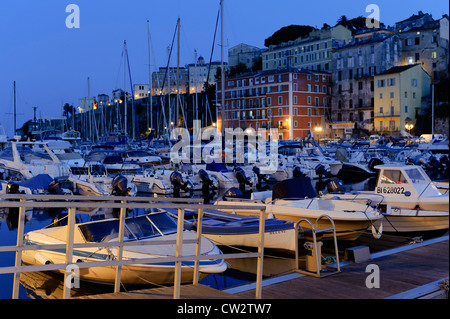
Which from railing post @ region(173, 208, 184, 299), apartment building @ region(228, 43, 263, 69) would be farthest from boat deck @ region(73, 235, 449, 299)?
apartment building @ region(228, 43, 263, 69)

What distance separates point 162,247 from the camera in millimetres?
10969

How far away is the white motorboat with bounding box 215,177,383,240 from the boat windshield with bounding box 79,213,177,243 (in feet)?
14.2

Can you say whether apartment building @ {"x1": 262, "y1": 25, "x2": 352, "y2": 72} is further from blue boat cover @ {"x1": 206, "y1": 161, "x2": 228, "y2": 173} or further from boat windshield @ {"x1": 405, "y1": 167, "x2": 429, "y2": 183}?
boat windshield @ {"x1": 405, "y1": 167, "x2": 429, "y2": 183}

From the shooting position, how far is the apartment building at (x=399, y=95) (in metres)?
78.4

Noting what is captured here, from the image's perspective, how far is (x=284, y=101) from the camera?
88.1 metres

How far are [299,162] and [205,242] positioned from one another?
30591mm

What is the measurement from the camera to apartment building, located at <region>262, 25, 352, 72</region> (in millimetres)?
96812

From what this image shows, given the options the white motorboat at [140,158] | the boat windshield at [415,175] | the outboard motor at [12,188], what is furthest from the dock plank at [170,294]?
the white motorboat at [140,158]

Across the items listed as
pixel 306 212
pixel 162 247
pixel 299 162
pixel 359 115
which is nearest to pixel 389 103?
pixel 359 115

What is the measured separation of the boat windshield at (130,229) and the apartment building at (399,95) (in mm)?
72142

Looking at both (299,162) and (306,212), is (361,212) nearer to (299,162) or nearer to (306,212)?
(306,212)

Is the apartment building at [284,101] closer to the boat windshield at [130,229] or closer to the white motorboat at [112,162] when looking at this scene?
the white motorboat at [112,162]

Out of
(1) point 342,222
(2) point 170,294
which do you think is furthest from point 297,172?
(2) point 170,294
